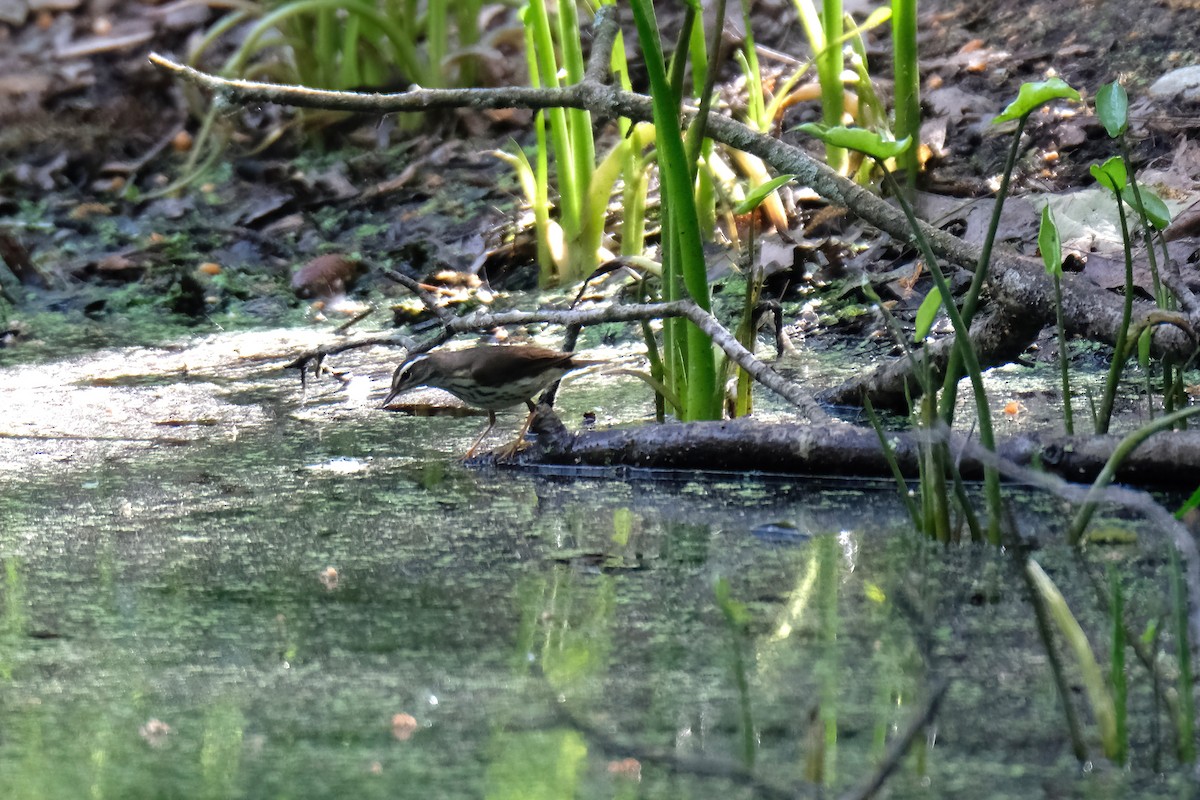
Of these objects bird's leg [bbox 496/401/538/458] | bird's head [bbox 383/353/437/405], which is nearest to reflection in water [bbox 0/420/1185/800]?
bird's leg [bbox 496/401/538/458]

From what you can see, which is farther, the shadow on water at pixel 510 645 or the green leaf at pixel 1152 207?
the green leaf at pixel 1152 207

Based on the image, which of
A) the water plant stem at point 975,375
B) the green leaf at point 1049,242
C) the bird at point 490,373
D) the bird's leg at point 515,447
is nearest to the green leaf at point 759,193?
the water plant stem at point 975,375

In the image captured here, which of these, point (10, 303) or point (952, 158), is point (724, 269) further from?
point (10, 303)

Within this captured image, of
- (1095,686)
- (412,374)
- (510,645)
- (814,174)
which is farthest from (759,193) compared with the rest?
(412,374)

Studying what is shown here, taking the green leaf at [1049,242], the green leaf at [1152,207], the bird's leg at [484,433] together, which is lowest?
Result: the bird's leg at [484,433]

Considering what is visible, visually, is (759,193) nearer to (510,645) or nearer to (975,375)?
(975,375)

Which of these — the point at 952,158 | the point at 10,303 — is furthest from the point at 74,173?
the point at 952,158

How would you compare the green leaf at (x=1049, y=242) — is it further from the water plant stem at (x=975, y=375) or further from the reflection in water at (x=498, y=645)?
the reflection in water at (x=498, y=645)

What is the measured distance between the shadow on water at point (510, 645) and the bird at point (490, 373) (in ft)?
1.86

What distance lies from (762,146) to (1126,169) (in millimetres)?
925

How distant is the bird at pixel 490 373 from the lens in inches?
134

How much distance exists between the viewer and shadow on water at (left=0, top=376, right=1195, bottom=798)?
154cm

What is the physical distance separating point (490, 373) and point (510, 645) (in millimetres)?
1555

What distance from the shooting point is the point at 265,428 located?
3.55m
